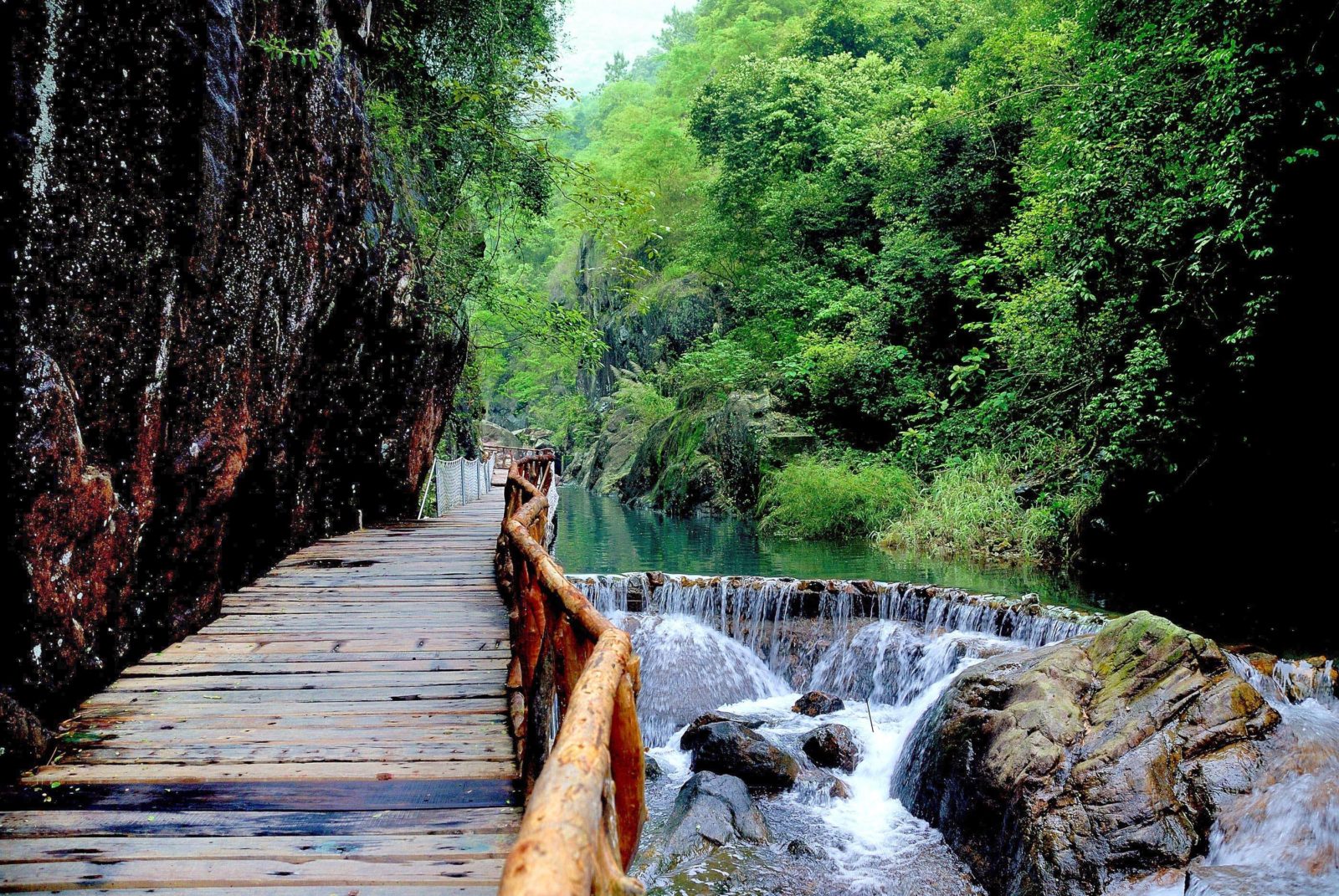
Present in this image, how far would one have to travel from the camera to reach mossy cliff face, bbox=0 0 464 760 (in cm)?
368

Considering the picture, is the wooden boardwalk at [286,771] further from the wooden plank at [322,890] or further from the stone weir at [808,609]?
the stone weir at [808,609]

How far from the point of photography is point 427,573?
27.5 ft

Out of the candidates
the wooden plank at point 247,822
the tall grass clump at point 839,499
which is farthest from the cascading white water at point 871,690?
the tall grass clump at point 839,499

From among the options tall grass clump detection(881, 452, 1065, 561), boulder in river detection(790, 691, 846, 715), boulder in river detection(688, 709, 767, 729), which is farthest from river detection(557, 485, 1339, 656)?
boulder in river detection(688, 709, 767, 729)

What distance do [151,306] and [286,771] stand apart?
2833 millimetres

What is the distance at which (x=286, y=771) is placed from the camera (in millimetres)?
3732

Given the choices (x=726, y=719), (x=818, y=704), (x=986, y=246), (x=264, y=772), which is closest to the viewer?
(x=264, y=772)

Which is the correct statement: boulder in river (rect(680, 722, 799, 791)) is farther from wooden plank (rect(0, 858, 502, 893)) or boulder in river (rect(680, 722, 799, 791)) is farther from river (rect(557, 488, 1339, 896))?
wooden plank (rect(0, 858, 502, 893))

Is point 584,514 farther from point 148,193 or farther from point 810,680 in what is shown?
point 148,193

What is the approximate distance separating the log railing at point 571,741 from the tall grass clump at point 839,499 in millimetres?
14421

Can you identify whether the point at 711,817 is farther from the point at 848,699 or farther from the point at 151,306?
the point at 151,306

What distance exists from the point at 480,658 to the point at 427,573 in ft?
10.5

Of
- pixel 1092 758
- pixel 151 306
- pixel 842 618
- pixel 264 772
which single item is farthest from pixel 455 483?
pixel 1092 758

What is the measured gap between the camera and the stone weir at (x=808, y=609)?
9.66m
